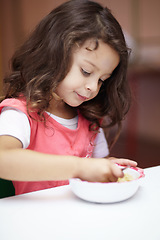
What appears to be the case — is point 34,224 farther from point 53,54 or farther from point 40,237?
point 53,54

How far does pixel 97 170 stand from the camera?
751 mm

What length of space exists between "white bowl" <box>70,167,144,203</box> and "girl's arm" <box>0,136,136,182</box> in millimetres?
46

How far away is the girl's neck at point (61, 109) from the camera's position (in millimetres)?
1179

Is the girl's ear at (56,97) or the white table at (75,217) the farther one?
the girl's ear at (56,97)

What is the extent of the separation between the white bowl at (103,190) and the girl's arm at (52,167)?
0.15ft

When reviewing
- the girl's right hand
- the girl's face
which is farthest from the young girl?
the girl's right hand

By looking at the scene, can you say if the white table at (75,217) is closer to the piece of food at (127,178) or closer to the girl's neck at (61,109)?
the piece of food at (127,178)

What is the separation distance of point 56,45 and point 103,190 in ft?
1.83

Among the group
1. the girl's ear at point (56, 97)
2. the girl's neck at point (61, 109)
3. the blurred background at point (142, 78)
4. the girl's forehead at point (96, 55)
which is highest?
the girl's forehead at point (96, 55)

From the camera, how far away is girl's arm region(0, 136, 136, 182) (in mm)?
754

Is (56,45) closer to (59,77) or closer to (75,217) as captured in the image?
(59,77)

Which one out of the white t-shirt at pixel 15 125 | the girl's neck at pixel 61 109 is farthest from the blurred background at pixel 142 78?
the white t-shirt at pixel 15 125

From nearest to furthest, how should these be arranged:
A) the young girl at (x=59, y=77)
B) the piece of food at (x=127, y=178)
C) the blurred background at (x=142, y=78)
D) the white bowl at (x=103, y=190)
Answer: the white bowl at (x=103, y=190)
the piece of food at (x=127, y=178)
the young girl at (x=59, y=77)
the blurred background at (x=142, y=78)

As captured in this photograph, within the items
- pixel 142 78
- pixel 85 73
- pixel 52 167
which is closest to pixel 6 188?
pixel 52 167
